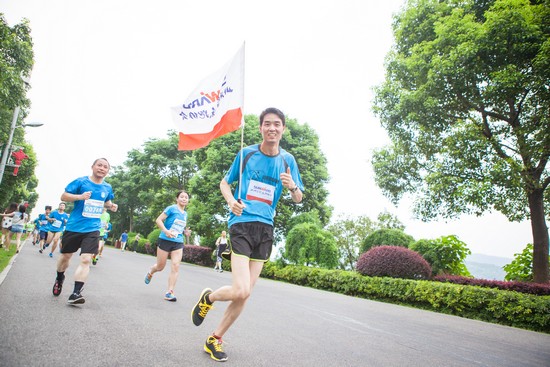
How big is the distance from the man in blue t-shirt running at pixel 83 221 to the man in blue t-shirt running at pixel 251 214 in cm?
255

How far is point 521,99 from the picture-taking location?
45.0ft

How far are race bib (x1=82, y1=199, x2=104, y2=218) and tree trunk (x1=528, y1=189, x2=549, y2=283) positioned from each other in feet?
49.0

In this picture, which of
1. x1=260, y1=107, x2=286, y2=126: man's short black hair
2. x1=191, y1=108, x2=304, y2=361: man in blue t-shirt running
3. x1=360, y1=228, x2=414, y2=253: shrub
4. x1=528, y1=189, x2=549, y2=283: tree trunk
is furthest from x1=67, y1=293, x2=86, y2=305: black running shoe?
x1=360, y1=228, x2=414, y2=253: shrub

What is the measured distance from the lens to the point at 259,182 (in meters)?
3.50

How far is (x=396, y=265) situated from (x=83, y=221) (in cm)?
1124

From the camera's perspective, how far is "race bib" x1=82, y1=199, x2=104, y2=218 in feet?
17.5

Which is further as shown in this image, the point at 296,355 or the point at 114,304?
the point at 114,304

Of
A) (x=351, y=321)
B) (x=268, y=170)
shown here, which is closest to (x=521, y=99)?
(x=351, y=321)

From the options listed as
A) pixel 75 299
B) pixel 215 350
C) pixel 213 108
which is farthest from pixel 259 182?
pixel 75 299

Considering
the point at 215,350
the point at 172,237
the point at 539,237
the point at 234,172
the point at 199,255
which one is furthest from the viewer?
the point at 199,255

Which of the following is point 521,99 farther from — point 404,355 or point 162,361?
point 162,361

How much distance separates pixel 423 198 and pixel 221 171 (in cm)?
1474

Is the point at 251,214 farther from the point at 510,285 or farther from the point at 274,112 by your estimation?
the point at 510,285

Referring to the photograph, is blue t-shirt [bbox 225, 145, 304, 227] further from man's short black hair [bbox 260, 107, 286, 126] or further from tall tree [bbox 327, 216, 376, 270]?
tall tree [bbox 327, 216, 376, 270]
